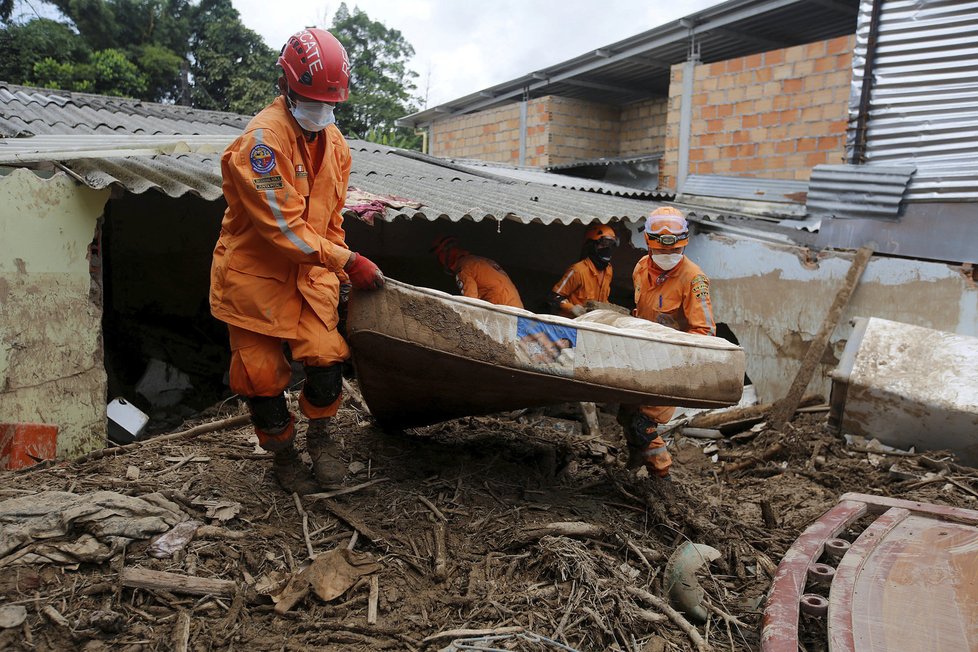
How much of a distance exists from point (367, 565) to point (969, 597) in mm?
2073

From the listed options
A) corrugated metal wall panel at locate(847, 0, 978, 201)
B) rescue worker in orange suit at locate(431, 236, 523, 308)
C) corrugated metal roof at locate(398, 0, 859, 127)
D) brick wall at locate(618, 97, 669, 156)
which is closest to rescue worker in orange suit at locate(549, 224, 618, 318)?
rescue worker in orange suit at locate(431, 236, 523, 308)

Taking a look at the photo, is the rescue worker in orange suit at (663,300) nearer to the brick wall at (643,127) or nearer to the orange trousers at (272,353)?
the orange trousers at (272,353)

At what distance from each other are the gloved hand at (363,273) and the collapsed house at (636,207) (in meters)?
1.34

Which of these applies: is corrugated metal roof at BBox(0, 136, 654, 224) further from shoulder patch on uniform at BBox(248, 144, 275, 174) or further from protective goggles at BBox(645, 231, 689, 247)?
protective goggles at BBox(645, 231, 689, 247)

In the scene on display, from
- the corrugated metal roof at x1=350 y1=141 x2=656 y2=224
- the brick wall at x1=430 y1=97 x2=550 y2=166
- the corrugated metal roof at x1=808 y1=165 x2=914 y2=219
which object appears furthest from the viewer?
the brick wall at x1=430 y1=97 x2=550 y2=166

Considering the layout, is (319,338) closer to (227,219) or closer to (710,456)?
(227,219)

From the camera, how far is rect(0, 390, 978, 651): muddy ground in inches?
92.7

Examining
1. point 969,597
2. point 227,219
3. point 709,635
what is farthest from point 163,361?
point 969,597

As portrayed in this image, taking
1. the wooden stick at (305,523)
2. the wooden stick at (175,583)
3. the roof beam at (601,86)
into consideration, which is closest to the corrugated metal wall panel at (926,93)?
the roof beam at (601,86)

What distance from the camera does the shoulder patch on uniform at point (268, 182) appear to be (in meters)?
2.69

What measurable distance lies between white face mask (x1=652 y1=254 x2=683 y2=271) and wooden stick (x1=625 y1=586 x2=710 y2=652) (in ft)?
6.96

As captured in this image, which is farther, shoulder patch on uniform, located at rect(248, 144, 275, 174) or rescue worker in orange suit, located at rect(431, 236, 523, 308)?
rescue worker in orange suit, located at rect(431, 236, 523, 308)

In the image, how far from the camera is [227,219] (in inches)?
115

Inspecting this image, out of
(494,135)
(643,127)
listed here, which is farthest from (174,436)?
(494,135)
